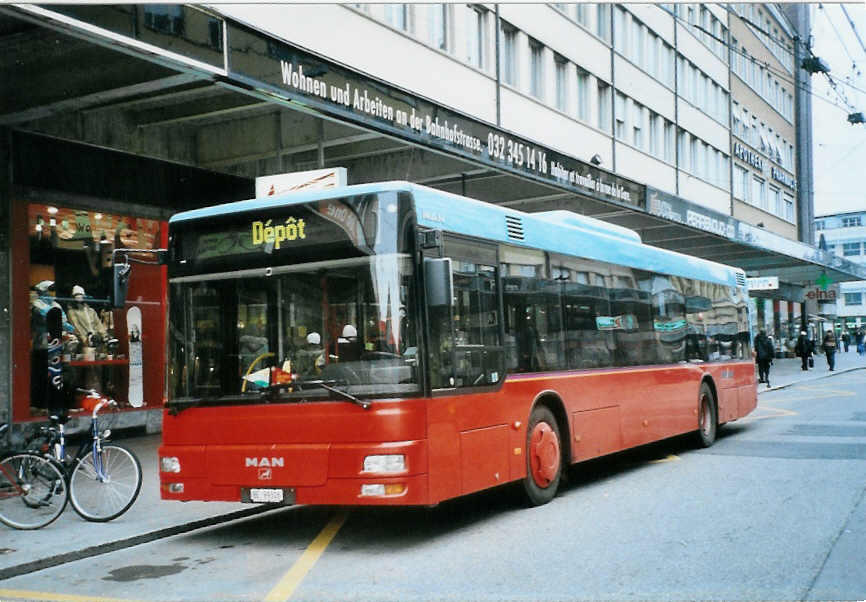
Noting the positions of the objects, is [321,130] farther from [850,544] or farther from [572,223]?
[850,544]

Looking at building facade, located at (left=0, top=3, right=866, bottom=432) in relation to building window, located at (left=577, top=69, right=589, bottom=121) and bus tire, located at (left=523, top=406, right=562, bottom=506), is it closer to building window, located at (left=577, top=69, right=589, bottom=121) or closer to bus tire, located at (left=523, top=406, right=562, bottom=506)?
building window, located at (left=577, top=69, right=589, bottom=121)

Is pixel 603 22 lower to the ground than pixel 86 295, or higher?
higher

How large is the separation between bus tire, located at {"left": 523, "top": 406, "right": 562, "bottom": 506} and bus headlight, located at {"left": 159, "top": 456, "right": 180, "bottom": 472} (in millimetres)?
→ 3081

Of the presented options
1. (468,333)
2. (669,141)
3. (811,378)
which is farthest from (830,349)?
(468,333)

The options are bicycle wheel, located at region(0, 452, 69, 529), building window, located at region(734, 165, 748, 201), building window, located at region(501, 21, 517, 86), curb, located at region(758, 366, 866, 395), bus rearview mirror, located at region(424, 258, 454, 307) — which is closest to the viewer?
bus rearview mirror, located at region(424, 258, 454, 307)

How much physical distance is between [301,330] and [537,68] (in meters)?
A: 20.3

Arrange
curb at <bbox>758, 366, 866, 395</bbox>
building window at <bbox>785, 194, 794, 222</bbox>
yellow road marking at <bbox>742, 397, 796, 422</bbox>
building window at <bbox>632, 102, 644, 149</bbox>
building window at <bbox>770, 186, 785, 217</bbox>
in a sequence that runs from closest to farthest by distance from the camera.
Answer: yellow road marking at <bbox>742, 397, 796, 422</bbox> → curb at <bbox>758, 366, 866, 395</bbox> → building window at <bbox>632, 102, 644, 149</bbox> → building window at <bbox>770, 186, 785, 217</bbox> → building window at <bbox>785, 194, 794, 222</bbox>

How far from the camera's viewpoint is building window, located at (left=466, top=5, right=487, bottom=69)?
22.3 metres

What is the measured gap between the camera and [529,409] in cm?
920

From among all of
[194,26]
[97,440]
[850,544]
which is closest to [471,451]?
[850,544]

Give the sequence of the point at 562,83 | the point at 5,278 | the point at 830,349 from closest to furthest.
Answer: the point at 5,278 < the point at 562,83 < the point at 830,349

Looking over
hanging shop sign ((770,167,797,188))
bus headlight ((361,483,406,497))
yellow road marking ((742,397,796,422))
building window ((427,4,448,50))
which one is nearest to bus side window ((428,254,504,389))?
bus headlight ((361,483,406,497))

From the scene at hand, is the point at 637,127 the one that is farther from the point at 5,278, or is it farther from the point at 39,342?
the point at 5,278

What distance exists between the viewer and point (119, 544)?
818 centimetres
